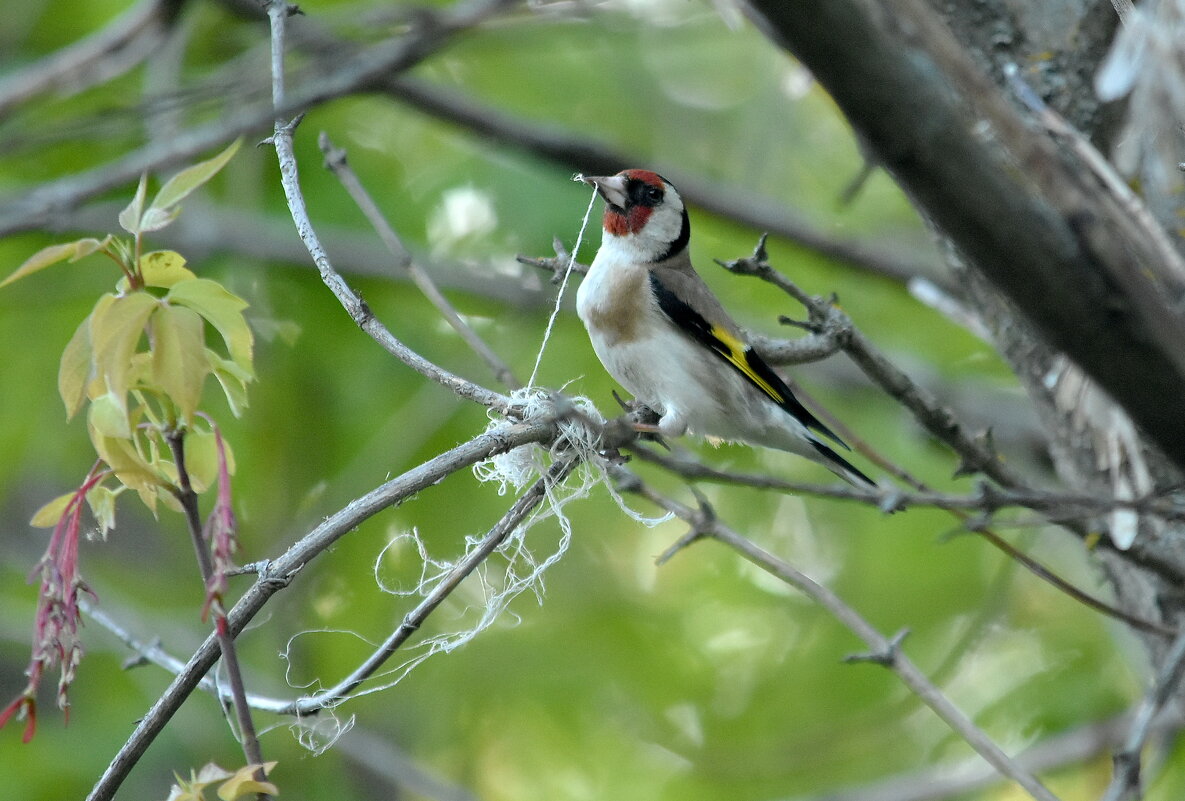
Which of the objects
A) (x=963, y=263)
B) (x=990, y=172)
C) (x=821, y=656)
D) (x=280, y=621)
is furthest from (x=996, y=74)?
(x=280, y=621)

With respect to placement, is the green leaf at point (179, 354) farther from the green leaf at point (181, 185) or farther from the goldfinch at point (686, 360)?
the goldfinch at point (686, 360)

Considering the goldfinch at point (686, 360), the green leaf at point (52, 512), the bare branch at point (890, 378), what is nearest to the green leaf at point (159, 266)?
the green leaf at point (52, 512)

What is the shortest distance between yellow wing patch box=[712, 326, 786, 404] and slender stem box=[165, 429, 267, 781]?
2353 millimetres

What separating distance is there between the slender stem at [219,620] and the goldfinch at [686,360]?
2.07m

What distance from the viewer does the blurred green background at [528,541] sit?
5.29 m

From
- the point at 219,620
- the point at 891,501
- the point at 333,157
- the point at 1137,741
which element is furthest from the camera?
the point at 333,157

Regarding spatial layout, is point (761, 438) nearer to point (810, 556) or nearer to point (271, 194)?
point (810, 556)

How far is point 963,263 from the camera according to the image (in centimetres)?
314

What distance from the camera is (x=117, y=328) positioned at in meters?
1.74

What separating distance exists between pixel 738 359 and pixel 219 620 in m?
2.52

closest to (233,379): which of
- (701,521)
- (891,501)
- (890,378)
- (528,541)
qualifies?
(701,521)

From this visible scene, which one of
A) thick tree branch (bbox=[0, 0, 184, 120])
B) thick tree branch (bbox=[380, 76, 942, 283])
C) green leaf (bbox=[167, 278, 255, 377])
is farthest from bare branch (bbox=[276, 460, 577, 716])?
thick tree branch (bbox=[380, 76, 942, 283])

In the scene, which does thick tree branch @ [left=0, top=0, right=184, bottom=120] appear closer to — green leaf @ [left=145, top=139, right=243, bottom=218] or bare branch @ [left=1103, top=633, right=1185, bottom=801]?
green leaf @ [left=145, top=139, right=243, bottom=218]

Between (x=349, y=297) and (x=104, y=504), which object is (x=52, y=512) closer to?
(x=104, y=504)
